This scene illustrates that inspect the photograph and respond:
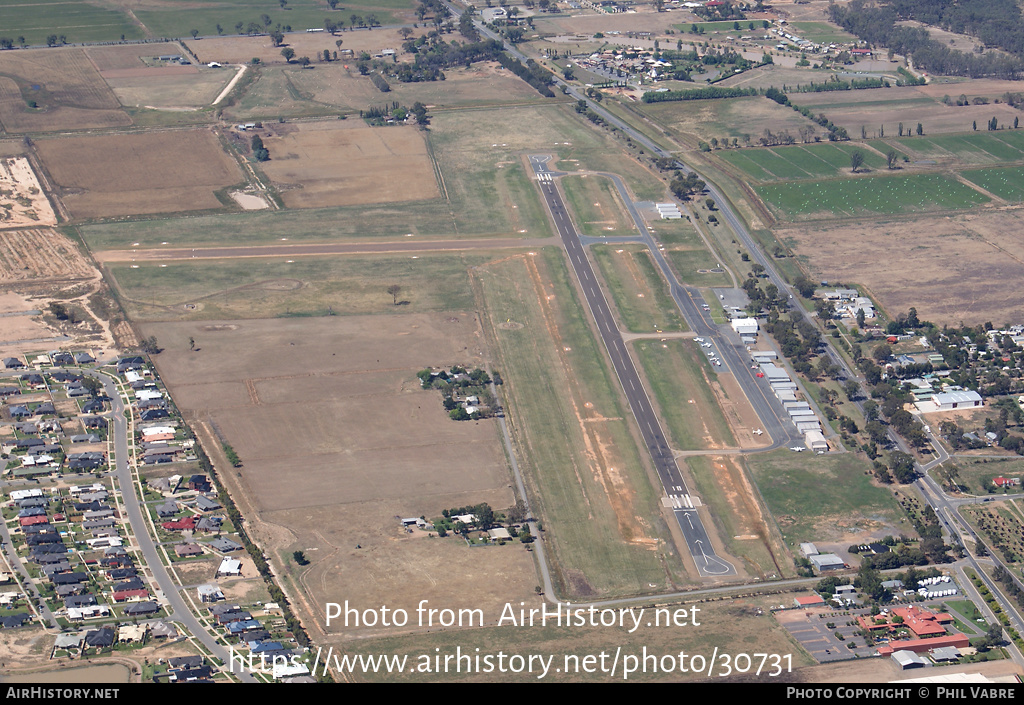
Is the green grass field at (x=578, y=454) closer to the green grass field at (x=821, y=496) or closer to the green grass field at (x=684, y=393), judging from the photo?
the green grass field at (x=684, y=393)

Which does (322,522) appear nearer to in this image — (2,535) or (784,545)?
(2,535)

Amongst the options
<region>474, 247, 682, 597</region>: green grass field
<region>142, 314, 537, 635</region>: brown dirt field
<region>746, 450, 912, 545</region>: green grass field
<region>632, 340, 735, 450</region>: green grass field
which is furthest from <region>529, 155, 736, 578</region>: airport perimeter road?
<region>142, 314, 537, 635</region>: brown dirt field

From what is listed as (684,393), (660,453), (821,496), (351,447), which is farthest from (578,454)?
(821,496)

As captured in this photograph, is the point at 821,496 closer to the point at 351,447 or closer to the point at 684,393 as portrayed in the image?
the point at 684,393

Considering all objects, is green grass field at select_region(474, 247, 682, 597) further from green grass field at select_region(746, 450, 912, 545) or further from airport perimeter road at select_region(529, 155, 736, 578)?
green grass field at select_region(746, 450, 912, 545)

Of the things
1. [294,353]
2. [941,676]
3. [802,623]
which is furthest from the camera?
[294,353]
